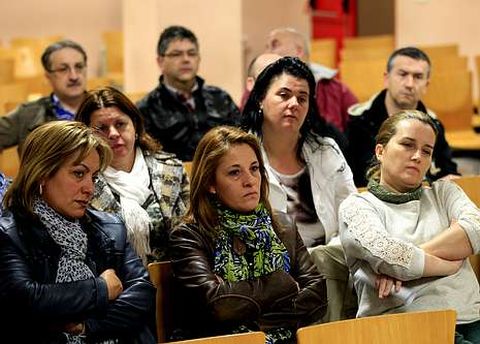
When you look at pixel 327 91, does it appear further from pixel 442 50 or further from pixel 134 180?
pixel 442 50

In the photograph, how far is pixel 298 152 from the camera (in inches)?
143

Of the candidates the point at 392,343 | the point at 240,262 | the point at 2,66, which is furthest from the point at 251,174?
the point at 2,66

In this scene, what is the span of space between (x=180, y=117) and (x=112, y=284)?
2.05m

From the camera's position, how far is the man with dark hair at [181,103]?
4.69 m

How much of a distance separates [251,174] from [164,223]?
1.79 feet

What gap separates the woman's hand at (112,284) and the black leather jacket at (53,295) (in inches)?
0.7

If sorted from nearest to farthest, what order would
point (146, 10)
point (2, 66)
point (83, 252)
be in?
point (83, 252)
point (146, 10)
point (2, 66)

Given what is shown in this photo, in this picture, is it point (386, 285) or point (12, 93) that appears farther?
point (12, 93)

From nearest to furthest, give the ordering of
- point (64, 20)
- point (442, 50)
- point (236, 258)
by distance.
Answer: point (236, 258), point (442, 50), point (64, 20)

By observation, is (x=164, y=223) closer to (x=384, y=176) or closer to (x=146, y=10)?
(x=384, y=176)

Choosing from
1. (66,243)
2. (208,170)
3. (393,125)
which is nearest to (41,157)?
(66,243)

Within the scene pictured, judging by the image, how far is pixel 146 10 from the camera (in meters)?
6.19

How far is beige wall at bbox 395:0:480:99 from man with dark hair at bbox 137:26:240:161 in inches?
161

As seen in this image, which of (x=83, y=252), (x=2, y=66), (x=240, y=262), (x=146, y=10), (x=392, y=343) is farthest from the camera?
(x=2, y=66)
